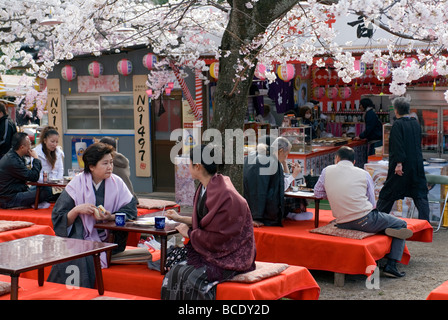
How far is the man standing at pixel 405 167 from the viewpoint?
908 centimetres

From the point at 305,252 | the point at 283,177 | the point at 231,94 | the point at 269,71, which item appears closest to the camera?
the point at 231,94

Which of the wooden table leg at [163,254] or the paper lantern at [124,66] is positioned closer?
the wooden table leg at [163,254]

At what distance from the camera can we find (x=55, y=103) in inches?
563

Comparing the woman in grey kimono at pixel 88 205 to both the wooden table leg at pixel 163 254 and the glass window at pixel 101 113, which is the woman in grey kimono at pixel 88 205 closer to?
the wooden table leg at pixel 163 254

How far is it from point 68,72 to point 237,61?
332 inches

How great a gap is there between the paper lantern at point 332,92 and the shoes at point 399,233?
29.9 ft

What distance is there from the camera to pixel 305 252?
7168 millimetres

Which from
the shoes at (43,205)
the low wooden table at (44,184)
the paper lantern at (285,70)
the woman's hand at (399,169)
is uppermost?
the paper lantern at (285,70)

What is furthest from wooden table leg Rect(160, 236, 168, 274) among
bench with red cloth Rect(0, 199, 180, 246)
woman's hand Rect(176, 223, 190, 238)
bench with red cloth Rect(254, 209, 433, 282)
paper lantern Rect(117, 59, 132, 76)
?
paper lantern Rect(117, 59, 132, 76)

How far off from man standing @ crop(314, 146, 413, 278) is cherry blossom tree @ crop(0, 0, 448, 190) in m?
1.22

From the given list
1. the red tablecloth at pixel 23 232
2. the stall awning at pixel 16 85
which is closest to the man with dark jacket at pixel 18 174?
the red tablecloth at pixel 23 232
